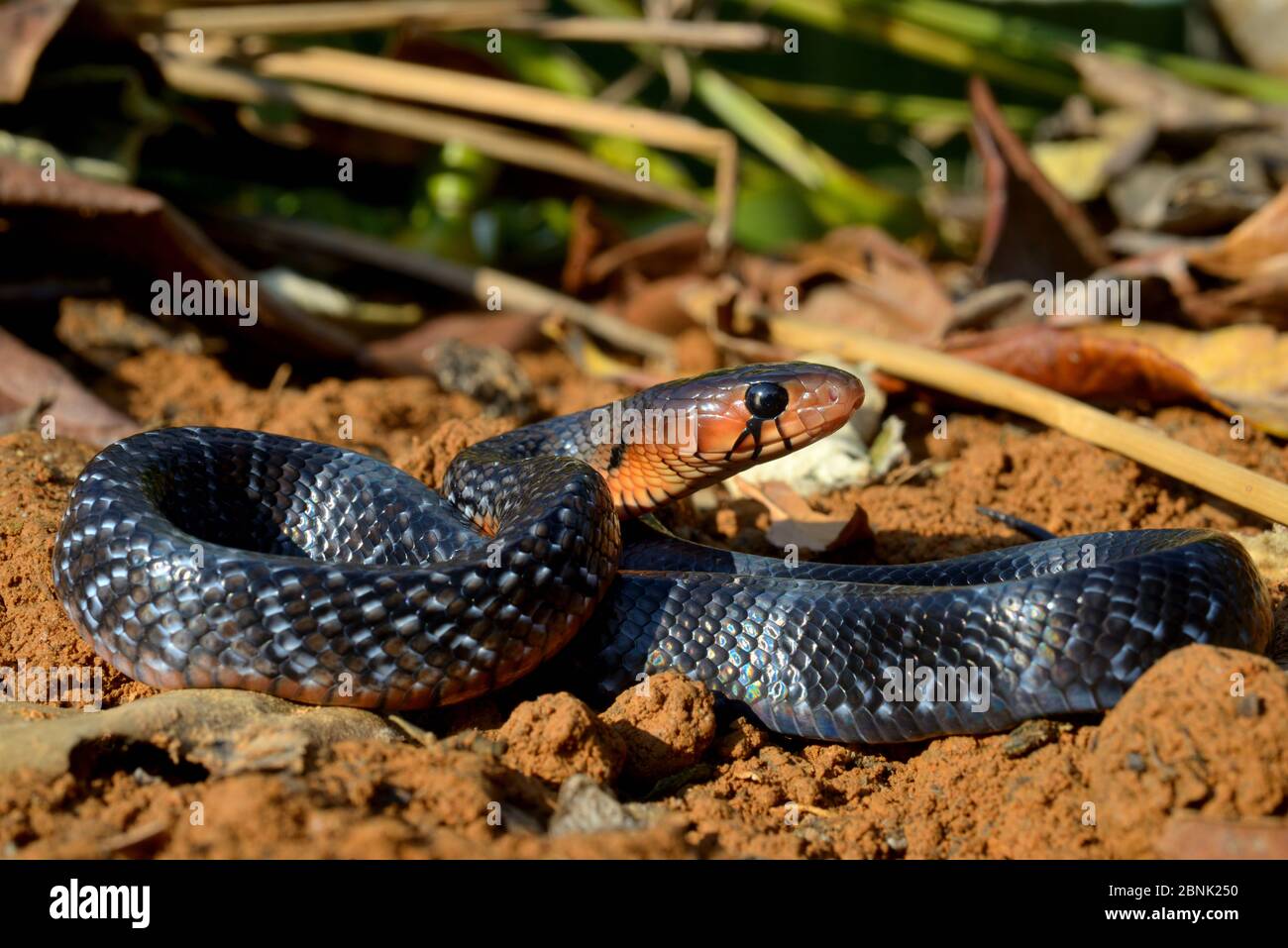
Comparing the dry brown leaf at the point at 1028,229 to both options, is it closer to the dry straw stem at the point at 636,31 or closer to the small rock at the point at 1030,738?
the dry straw stem at the point at 636,31

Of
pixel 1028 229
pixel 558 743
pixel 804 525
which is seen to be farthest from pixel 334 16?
pixel 558 743

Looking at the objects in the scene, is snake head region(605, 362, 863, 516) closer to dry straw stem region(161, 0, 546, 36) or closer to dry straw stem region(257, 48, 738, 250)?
dry straw stem region(257, 48, 738, 250)

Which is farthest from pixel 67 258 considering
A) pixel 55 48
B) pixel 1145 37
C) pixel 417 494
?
pixel 1145 37

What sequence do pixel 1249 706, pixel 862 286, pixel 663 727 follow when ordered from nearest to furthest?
pixel 1249 706
pixel 663 727
pixel 862 286

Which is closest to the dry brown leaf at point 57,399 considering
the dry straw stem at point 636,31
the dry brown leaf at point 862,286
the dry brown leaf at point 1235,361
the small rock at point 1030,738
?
the dry straw stem at point 636,31

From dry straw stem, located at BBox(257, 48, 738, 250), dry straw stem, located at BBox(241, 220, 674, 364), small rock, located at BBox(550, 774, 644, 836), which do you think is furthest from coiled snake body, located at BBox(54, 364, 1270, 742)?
dry straw stem, located at BBox(257, 48, 738, 250)

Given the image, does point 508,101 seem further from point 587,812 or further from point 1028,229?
point 587,812
